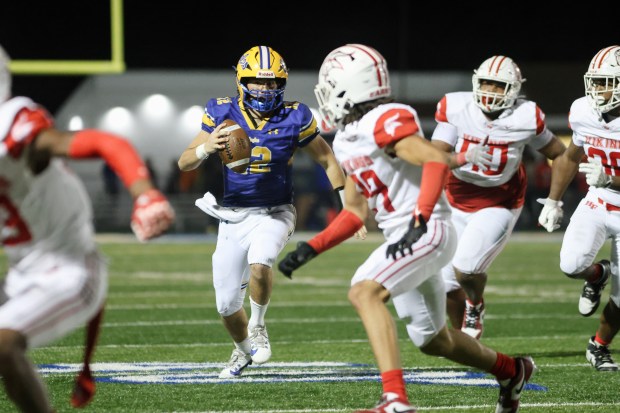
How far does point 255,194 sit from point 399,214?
175 cm

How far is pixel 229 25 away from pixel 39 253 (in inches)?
721

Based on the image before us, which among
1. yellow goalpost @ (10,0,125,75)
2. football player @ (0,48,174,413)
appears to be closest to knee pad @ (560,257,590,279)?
football player @ (0,48,174,413)

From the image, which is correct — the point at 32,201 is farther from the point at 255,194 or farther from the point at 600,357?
the point at 600,357

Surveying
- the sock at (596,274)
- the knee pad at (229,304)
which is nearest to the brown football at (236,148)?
the knee pad at (229,304)

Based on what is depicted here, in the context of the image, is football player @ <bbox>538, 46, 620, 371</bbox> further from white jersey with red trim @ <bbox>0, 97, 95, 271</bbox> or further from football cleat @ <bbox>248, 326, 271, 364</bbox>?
white jersey with red trim @ <bbox>0, 97, 95, 271</bbox>

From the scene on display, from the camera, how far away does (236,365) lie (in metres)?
5.55

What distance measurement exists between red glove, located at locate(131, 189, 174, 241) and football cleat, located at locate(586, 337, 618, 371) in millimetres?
3273

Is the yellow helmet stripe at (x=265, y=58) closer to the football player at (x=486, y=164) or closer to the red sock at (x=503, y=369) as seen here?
the football player at (x=486, y=164)

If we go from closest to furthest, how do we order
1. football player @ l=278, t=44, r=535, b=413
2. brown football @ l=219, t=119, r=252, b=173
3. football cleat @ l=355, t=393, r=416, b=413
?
football cleat @ l=355, t=393, r=416, b=413
football player @ l=278, t=44, r=535, b=413
brown football @ l=219, t=119, r=252, b=173

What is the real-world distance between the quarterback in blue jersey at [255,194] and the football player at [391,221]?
59.1 inches

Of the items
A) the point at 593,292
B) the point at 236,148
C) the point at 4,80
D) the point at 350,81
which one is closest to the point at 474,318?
the point at 593,292

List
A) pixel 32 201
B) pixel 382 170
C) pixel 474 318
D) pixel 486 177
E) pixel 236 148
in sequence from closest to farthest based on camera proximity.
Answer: pixel 32 201
pixel 382 170
pixel 236 148
pixel 486 177
pixel 474 318

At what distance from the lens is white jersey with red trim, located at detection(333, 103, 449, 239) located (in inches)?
158

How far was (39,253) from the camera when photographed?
3344 millimetres
